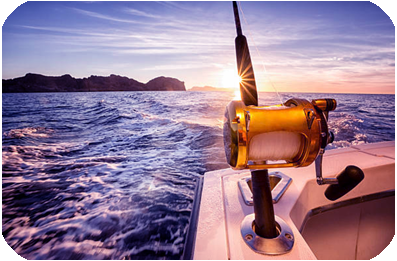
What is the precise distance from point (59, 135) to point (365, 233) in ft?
25.5

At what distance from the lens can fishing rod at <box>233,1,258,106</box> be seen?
Answer: 34.6 inches

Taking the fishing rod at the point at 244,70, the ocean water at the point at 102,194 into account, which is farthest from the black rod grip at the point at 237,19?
the ocean water at the point at 102,194

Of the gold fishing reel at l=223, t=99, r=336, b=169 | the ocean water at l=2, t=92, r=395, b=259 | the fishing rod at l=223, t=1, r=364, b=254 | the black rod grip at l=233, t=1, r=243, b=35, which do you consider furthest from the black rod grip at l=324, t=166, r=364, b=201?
the ocean water at l=2, t=92, r=395, b=259

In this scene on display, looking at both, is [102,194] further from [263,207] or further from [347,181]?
[347,181]

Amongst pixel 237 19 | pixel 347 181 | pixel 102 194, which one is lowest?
pixel 102 194

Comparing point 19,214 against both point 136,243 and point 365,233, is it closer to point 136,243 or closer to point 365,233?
point 136,243

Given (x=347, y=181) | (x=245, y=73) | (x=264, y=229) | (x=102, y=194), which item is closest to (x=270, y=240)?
(x=264, y=229)

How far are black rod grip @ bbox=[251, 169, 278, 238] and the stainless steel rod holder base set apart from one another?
0.02 metres

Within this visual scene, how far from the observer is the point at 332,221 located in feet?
5.17

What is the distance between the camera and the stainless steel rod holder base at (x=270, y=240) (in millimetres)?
850

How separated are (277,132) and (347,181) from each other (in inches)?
14.9

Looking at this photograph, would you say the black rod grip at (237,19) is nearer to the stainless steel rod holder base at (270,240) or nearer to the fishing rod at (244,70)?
the fishing rod at (244,70)

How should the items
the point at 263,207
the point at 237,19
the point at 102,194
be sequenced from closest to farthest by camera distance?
the point at 263,207, the point at 237,19, the point at 102,194

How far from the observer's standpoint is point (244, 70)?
0.95 metres
